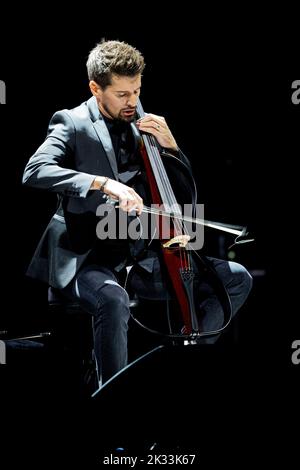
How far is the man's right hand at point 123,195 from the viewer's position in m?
1.84

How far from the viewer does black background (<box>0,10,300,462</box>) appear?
2771mm

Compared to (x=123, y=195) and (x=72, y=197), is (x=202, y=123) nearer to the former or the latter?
(x=72, y=197)

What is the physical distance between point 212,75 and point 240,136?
37 centimetres

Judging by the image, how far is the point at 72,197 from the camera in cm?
211

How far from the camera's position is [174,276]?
80.3 inches

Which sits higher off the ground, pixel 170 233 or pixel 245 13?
pixel 245 13

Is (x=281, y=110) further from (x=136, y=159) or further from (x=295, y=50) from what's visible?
(x=136, y=159)

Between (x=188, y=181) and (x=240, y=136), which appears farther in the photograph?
(x=240, y=136)

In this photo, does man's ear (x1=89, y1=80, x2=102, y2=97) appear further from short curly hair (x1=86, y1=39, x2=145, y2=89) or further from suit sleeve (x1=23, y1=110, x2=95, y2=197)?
suit sleeve (x1=23, y1=110, x2=95, y2=197)

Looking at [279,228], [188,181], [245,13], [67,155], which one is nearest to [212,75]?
[245,13]

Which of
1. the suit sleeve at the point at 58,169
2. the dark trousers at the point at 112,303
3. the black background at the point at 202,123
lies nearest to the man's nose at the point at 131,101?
the suit sleeve at the point at 58,169

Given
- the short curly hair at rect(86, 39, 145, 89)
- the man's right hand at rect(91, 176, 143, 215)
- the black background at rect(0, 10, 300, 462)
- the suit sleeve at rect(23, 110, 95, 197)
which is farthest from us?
the black background at rect(0, 10, 300, 462)

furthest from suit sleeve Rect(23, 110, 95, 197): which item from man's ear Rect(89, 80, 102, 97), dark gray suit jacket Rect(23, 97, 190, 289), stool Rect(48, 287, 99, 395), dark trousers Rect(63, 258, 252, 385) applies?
stool Rect(48, 287, 99, 395)

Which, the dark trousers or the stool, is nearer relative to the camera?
the dark trousers
